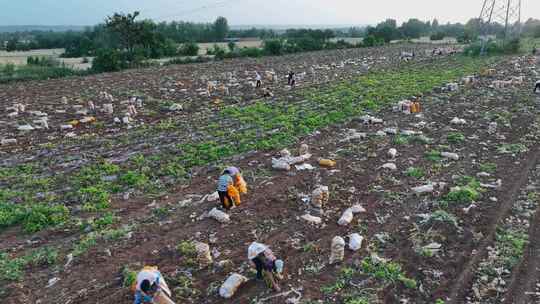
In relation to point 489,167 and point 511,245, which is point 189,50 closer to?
point 489,167

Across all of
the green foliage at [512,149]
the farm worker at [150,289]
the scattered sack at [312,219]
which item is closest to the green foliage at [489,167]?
the green foliage at [512,149]

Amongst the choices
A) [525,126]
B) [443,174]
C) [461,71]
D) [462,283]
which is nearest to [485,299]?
[462,283]

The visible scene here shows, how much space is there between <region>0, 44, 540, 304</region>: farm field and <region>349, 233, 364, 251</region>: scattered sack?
11 centimetres

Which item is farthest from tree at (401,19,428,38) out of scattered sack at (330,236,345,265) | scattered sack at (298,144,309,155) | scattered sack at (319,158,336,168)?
scattered sack at (330,236,345,265)

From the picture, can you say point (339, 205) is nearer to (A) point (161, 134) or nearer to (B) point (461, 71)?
(A) point (161, 134)

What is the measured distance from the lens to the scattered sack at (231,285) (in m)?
6.68

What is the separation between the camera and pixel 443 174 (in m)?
11.1

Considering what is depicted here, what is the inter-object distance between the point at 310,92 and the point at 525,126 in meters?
10.5

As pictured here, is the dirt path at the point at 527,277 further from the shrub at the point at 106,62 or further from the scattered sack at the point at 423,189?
the shrub at the point at 106,62

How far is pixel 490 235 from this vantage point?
26.8ft

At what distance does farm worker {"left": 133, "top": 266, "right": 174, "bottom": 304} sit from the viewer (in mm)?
6133

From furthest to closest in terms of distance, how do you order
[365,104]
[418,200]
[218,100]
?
[218,100] → [365,104] → [418,200]

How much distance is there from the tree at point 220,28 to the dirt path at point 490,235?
7411 cm

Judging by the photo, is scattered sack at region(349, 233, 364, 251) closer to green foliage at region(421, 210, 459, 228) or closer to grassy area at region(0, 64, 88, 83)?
green foliage at region(421, 210, 459, 228)
